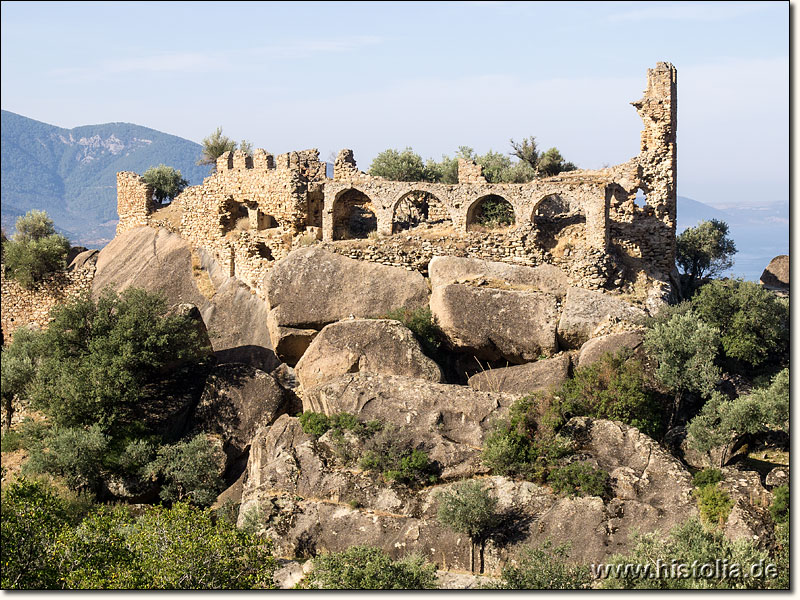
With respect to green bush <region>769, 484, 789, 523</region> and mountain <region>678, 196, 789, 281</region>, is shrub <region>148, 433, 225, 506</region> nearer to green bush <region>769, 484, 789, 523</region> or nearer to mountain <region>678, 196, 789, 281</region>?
green bush <region>769, 484, 789, 523</region>

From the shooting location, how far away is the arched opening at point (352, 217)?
36.8 meters

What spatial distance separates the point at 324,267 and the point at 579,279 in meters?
7.56

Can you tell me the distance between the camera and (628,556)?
22.8 meters

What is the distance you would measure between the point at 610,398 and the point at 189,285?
16.0 m

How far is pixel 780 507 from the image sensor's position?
24062 millimetres

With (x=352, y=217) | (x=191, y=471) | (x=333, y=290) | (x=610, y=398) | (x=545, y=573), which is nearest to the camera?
(x=545, y=573)

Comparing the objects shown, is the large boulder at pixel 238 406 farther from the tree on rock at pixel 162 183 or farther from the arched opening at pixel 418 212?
the tree on rock at pixel 162 183

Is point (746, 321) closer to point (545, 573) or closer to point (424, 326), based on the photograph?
point (424, 326)

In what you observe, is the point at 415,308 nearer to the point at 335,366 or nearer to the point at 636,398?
the point at 335,366

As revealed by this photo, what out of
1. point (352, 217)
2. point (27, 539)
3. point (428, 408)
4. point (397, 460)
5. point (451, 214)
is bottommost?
point (27, 539)

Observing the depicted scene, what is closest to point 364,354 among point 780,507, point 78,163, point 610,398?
point 610,398

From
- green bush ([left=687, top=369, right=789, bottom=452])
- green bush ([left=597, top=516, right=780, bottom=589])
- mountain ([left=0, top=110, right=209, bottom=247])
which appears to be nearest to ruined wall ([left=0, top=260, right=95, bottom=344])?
green bush ([left=687, top=369, right=789, bottom=452])

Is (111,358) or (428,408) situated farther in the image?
(111,358)

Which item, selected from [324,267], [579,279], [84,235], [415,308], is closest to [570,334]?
[579,279]
